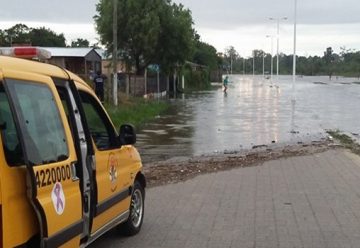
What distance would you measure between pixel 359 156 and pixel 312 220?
6.80 meters

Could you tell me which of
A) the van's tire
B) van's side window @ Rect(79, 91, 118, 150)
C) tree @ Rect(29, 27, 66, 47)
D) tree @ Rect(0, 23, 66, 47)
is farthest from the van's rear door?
tree @ Rect(29, 27, 66, 47)

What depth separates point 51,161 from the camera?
4.32 meters

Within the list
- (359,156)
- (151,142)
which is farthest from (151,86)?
(359,156)

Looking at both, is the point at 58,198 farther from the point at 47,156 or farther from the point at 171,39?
the point at 171,39

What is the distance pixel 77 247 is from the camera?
4816mm

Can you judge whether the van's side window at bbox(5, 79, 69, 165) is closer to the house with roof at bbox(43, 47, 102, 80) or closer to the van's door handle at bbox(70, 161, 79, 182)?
the van's door handle at bbox(70, 161, 79, 182)

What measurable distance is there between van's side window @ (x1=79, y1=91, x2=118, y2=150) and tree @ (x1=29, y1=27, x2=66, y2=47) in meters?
84.7

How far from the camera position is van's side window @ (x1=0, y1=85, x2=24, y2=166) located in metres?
3.85

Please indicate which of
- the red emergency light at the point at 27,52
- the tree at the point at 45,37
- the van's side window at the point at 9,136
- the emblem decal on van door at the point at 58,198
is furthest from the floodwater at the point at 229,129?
the tree at the point at 45,37

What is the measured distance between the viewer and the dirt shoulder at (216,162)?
36.3 feet

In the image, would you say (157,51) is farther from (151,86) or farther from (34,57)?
(34,57)

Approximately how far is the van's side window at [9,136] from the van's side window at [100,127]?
1.90m

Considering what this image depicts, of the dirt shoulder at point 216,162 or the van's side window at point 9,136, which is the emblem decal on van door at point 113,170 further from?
the dirt shoulder at point 216,162

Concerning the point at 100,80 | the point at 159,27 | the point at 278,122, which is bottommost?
the point at 278,122
